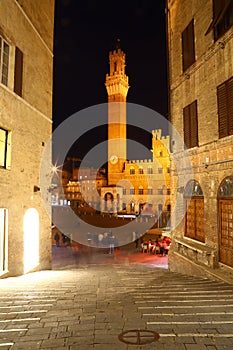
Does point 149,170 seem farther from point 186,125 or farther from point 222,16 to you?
point 222,16

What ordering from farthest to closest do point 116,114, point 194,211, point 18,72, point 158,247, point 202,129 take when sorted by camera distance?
point 116,114, point 158,247, point 194,211, point 202,129, point 18,72

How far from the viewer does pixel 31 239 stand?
41.7ft

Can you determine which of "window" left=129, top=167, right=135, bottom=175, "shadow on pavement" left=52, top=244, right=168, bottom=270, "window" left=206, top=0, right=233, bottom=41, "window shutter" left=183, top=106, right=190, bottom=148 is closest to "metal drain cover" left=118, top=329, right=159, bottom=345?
"window shutter" left=183, top=106, right=190, bottom=148

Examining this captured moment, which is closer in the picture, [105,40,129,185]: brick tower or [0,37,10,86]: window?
[0,37,10,86]: window

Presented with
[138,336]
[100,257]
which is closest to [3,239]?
[138,336]

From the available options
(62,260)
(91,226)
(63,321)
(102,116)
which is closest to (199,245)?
(63,321)

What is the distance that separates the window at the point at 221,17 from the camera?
36.0 ft

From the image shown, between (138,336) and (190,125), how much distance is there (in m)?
10.8

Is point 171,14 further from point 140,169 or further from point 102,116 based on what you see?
point 102,116

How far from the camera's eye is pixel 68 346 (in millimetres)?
4336

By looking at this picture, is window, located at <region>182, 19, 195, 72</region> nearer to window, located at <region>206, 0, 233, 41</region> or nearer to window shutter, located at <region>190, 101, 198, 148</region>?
window, located at <region>206, 0, 233, 41</region>

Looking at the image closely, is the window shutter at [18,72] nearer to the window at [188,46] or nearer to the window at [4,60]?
the window at [4,60]

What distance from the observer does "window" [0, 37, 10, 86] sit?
35.4 ft

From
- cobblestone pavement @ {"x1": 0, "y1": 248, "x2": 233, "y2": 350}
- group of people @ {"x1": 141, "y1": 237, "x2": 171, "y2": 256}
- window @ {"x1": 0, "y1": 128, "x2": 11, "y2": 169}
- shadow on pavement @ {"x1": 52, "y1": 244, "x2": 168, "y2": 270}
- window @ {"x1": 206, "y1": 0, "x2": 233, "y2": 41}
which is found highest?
window @ {"x1": 206, "y1": 0, "x2": 233, "y2": 41}
